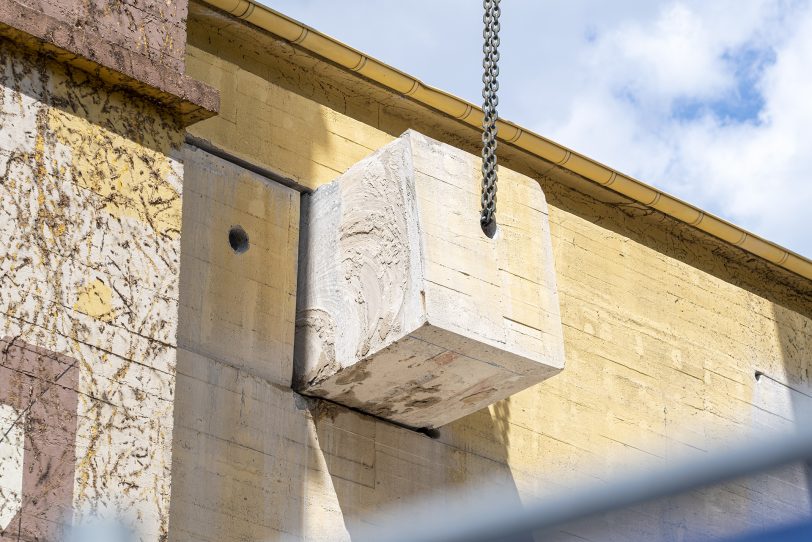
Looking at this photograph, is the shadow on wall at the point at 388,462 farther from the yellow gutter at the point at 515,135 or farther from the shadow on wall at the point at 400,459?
the yellow gutter at the point at 515,135

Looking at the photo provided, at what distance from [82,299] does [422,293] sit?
142 cm

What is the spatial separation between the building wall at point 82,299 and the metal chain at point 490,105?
1399mm

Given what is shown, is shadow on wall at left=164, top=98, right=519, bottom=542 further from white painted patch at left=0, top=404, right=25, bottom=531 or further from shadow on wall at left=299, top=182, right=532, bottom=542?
white painted patch at left=0, top=404, right=25, bottom=531

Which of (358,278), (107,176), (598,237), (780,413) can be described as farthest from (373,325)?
(780,413)

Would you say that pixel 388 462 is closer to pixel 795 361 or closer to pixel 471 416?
pixel 471 416

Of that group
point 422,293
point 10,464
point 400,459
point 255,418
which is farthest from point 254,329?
point 10,464

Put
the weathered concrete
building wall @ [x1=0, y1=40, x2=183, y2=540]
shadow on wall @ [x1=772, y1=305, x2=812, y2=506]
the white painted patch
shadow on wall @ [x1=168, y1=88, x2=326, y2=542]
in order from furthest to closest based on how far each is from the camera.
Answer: shadow on wall @ [x1=772, y1=305, x2=812, y2=506]
shadow on wall @ [x1=168, y1=88, x2=326, y2=542]
the weathered concrete
building wall @ [x1=0, y1=40, x2=183, y2=540]
the white painted patch

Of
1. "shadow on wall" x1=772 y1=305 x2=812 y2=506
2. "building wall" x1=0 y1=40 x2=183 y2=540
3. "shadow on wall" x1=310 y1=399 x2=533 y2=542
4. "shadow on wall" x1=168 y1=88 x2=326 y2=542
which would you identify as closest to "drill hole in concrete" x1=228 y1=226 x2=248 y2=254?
"shadow on wall" x1=168 y1=88 x2=326 y2=542

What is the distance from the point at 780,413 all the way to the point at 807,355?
21.3 inches

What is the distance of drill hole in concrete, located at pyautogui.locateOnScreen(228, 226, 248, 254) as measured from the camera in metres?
5.69

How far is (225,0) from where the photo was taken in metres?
5.90

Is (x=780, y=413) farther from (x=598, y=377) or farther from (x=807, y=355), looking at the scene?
(x=598, y=377)

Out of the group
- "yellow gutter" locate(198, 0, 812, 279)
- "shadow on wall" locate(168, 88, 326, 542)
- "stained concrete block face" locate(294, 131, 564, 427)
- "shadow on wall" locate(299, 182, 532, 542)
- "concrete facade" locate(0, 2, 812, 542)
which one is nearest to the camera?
"concrete facade" locate(0, 2, 812, 542)

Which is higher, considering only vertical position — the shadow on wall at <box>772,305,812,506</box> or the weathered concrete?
the shadow on wall at <box>772,305,812,506</box>
